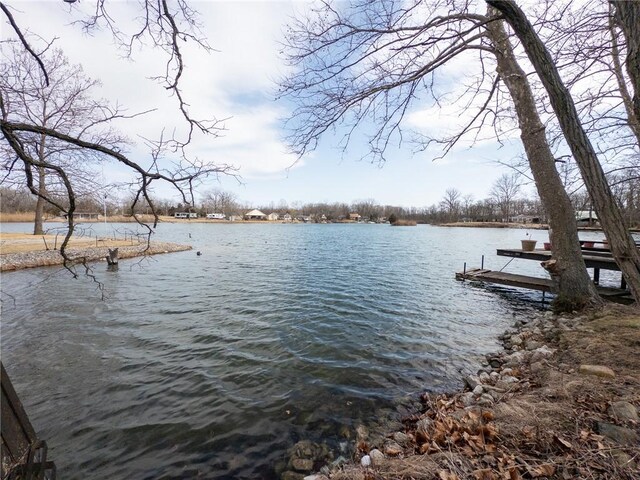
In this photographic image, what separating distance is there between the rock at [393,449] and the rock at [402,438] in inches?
3.4

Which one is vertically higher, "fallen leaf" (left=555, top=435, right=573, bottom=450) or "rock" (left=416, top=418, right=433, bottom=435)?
"fallen leaf" (left=555, top=435, right=573, bottom=450)

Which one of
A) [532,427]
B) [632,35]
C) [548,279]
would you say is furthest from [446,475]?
[548,279]

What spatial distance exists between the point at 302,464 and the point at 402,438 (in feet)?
3.72

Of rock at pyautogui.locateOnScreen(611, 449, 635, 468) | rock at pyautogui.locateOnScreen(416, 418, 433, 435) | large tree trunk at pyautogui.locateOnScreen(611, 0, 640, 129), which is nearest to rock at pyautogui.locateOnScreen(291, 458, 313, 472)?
rock at pyautogui.locateOnScreen(416, 418, 433, 435)

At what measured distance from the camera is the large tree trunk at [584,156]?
2.46m

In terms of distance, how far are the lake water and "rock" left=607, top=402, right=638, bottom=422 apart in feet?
7.78

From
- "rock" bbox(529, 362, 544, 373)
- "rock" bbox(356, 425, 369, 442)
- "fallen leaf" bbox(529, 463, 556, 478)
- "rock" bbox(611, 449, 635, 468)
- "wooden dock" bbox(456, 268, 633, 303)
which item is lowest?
"rock" bbox(356, 425, 369, 442)

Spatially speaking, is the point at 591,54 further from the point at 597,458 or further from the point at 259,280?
the point at 259,280

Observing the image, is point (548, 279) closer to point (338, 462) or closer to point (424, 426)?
point (424, 426)

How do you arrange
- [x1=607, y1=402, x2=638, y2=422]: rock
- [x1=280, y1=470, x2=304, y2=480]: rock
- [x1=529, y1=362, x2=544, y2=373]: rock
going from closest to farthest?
[x1=607, y1=402, x2=638, y2=422]: rock < [x1=280, y1=470, x2=304, y2=480]: rock < [x1=529, y1=362, x2=544, y2=373]: rock

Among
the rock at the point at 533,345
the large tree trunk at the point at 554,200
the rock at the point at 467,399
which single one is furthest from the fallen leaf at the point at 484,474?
the large tree trunk at the point at 554,200

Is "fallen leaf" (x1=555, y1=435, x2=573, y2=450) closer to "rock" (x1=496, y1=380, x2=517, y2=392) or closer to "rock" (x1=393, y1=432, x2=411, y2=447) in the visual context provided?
"rock" (x1=393, y1=432, x2=411, y2=447)

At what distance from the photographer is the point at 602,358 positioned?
165 inches

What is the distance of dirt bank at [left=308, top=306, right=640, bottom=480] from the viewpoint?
212 centimetres
